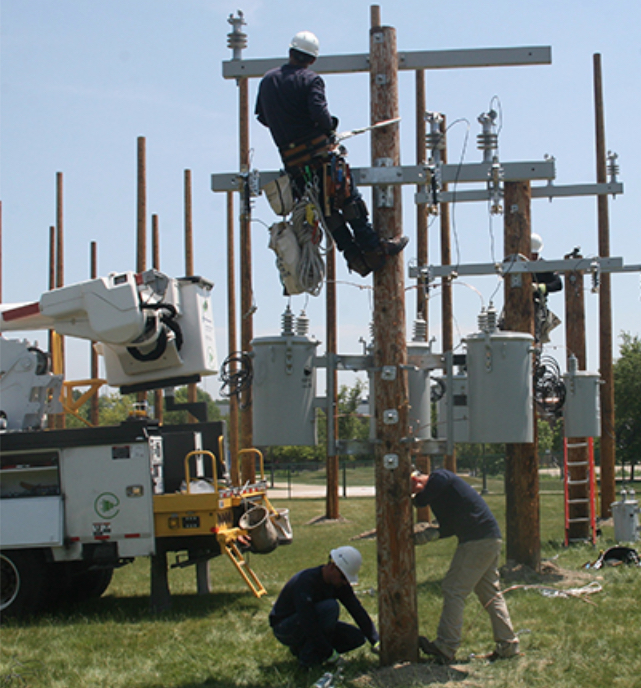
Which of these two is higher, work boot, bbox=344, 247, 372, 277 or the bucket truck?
work boot, bbox=344, 247, 372, 277

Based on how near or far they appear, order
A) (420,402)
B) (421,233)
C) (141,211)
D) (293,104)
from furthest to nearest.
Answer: (141,211)
(421,233)
(420,402)
(293,104)

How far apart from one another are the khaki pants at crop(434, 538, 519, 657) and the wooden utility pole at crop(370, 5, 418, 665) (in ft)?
1.17

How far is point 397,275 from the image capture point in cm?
747

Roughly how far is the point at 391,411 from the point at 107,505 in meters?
4.21

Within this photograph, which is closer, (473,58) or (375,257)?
(375,257)

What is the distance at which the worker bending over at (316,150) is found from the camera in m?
Result: 7.13

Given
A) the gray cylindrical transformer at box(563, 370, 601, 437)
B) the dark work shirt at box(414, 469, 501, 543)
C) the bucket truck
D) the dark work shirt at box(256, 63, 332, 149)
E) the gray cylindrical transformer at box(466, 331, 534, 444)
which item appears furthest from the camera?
the gray cylindrical transformer at box(563, 370, 601, 437)

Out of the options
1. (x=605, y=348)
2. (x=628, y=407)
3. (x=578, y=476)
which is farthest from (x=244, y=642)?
(x=628, y=407)

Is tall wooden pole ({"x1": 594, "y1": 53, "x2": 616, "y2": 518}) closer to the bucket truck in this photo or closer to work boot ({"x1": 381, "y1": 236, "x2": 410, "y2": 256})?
the bucket truck

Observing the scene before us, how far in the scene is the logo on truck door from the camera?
10.1 m

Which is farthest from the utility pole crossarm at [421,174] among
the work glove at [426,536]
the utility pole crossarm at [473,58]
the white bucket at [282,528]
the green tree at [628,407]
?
the green tree at [628,407]

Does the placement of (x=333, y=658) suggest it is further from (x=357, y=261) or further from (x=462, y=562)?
(x=357, y=261)

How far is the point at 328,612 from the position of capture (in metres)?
7.70

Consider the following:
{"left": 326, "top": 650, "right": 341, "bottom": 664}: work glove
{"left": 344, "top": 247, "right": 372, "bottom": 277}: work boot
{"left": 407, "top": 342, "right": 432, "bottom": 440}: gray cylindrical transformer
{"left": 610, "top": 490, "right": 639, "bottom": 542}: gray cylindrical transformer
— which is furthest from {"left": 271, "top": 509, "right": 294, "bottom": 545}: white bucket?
{"left": 610, "top": 490, "right": 639, "bottom": 542}: gray cylindrical transformer
